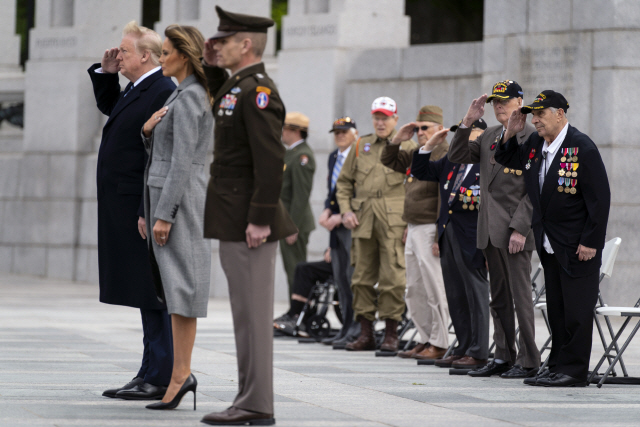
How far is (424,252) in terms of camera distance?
9.23 meters

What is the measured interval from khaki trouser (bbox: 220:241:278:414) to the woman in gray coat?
46 centimetres

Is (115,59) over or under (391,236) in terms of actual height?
over

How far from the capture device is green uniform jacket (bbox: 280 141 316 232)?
11.4m

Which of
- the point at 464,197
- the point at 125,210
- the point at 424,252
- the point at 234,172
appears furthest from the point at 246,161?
the point at 424,252

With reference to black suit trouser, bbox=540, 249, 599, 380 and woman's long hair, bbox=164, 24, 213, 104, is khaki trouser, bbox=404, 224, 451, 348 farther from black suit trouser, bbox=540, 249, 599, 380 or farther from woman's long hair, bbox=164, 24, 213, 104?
woman's long hair, bbox=164, 24, 213, 104

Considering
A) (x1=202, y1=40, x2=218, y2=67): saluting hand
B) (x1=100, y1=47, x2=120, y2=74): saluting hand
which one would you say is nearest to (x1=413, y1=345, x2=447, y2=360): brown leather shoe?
(x1=100, y1=47, x2=120, y2=74): saluting hand

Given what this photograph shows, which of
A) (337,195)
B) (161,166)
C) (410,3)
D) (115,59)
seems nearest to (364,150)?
(337,195)

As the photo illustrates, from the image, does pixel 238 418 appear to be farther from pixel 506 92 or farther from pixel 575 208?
pixel 506 92

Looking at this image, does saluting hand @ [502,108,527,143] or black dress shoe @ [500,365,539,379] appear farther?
black dress shoe @ [500,365,539,379]

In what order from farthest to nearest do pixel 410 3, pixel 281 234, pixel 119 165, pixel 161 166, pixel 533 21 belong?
pixel 410 3, pixel 533 21, pixel 119 165, pixel 161 166, pixel 281 234

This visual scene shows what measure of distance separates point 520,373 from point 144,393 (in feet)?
9.60

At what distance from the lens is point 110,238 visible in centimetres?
630

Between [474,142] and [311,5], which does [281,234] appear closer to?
[474,142]

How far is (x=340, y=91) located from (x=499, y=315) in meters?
7.57
